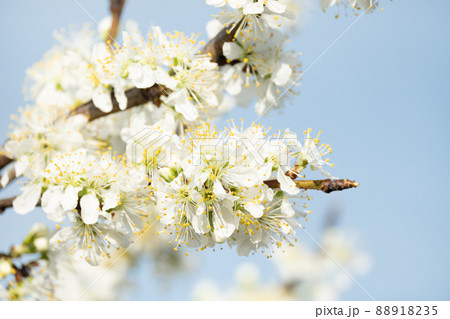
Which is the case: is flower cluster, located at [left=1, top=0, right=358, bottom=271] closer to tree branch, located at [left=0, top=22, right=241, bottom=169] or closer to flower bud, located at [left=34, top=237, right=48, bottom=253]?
tree branch, located at [left=0, top=22, right=241, bottom=169]

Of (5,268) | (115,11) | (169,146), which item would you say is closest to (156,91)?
(169,146)

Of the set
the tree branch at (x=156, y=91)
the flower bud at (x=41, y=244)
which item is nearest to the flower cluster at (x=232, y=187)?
the tree branch at (x=156, y=91)

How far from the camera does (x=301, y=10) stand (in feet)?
10.6

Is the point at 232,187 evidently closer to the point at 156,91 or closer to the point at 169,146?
the point at 169,146

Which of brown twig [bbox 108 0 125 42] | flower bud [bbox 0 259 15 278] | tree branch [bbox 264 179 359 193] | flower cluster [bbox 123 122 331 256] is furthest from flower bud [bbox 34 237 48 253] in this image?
tree branch [bbox 264 179 359 193]

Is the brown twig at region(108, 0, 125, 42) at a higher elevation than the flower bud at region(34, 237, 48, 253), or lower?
higher

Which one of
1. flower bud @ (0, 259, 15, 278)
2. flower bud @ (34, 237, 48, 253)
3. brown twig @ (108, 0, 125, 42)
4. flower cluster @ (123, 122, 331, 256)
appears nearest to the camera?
flower cluster @ (123, 122, 331, 256)

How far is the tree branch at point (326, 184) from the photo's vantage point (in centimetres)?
155

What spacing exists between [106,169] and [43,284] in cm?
112

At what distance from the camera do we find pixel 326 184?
1616 mm

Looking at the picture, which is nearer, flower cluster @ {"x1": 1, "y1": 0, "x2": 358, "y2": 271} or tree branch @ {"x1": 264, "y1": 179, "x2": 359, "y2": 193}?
tree branch @ {"x1": 264, "y1": 179, "x2": 359, "y2": 193}

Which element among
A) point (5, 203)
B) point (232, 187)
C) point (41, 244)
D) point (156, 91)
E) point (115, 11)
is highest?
point (115, 11)

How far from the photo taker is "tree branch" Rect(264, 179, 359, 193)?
1.55m

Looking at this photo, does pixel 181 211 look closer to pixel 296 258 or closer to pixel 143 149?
pixel 143 149
